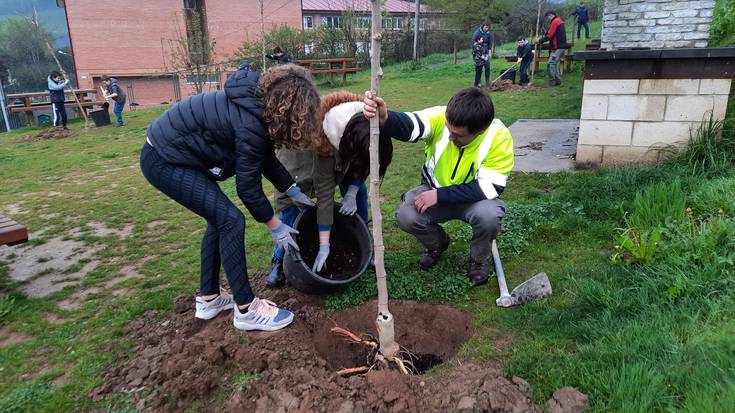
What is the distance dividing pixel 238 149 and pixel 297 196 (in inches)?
24.2

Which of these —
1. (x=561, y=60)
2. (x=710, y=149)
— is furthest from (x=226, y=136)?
(x=561, y=60)

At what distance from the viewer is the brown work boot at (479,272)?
3.08m

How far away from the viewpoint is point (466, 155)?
2.93 meters

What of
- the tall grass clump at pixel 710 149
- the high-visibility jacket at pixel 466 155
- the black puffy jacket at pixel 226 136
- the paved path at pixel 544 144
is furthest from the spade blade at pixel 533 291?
the paved path at pixel 544 144

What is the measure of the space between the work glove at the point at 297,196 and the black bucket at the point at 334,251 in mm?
86

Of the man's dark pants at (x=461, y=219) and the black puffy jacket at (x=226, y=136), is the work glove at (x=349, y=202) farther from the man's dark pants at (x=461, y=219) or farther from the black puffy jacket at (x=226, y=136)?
the black puffy jacket at (x=226, y=136)

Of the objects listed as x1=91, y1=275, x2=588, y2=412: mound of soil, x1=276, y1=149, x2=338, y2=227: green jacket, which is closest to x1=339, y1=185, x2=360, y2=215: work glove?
x1=276, y1=149, x2=338, y2=227: green jacket

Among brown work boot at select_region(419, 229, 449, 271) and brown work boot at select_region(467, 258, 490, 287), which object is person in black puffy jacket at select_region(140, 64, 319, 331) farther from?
brown work boot at select_region(467, 258, 490, 287)

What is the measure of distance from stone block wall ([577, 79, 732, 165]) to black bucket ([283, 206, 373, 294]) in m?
3.26

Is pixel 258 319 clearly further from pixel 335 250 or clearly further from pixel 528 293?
pixel 528 293

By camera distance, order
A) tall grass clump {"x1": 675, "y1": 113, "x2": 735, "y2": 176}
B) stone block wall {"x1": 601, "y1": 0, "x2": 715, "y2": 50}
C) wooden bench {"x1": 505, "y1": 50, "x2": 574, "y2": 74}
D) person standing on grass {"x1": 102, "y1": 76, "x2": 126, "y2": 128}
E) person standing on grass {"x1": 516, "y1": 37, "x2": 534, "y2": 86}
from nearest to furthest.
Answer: tall grass clump {"x1": 675, "y1": 113, "x2": 735, "y2": 176}, stone block wall {"x1": 601, "y1": 0, "x2": 715, "y2": 50}, person standing on grass {"x1": 102, "y1": 76, "x2": 126, "y2": 128}, person standing on grass {"x1": 516, "y1": 37, "x2": 534, "y2": 86}, wooden bench {"x1": 505, "y1": 50, "x2": 574, "y2": 74}

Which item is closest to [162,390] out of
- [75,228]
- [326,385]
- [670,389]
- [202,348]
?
[202,348]

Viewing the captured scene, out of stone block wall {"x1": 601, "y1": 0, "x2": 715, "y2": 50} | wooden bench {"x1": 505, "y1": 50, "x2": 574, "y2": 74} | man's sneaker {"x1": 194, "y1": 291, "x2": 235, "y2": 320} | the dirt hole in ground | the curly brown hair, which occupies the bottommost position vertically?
the dirt hole in ground

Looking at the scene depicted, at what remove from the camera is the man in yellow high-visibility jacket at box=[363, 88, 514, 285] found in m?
2.74
